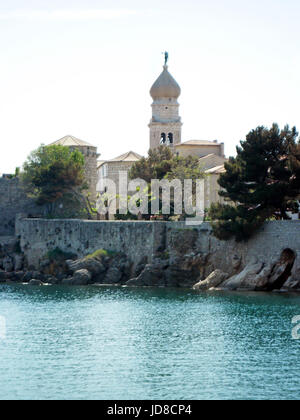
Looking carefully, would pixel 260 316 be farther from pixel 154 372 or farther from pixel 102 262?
pixel 102 262

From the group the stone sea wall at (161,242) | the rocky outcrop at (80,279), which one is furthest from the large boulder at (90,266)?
the stone sea wall at (161,242)

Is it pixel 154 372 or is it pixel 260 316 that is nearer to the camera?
pixel 154 372

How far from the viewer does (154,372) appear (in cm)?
3197

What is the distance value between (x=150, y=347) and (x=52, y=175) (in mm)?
34103

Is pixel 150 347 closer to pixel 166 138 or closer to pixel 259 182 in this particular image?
pixel 259 182

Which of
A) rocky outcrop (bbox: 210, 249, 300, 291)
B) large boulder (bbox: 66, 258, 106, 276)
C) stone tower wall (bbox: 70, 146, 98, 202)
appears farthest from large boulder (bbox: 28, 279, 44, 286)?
stone tower wall (bbox: 70, 146, 98, 202)

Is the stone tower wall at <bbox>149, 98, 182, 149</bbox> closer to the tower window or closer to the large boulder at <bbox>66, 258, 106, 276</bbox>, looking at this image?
the tower window

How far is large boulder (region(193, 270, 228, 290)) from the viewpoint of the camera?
174 ft

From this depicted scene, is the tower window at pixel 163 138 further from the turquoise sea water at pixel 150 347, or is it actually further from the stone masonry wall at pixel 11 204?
the turquoise sea water at pixel 150 347

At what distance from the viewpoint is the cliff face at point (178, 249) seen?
169ft

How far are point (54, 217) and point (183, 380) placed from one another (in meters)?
38.5

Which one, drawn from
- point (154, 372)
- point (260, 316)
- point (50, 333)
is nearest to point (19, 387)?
point (154, 372)

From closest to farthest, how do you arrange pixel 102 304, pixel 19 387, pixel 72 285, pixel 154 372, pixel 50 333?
pixel 19 387
pixel 154 372
pixel 50 333
pixel 102 304
pixel 72 285
